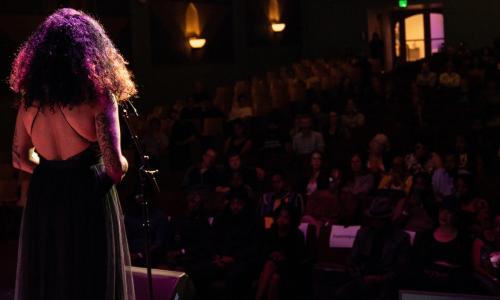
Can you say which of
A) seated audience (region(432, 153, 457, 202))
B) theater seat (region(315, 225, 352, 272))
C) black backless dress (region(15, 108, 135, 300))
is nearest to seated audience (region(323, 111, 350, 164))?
seated audience (region(432, 153, 457, 202))

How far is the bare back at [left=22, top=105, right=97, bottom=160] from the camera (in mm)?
2908

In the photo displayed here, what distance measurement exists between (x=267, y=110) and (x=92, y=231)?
10.2 m

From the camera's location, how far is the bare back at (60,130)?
2908mm

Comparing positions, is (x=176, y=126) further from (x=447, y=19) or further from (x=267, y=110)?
(x=447, y=19)

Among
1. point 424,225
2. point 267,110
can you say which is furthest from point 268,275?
point 267,110

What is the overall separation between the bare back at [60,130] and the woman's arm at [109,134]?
4 centimetres

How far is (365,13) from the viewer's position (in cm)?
1986

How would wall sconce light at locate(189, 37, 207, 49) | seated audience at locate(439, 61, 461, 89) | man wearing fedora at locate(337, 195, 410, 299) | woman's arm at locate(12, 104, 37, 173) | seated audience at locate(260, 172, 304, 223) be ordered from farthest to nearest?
wall sconce light at locate(189, 37, 207, 49)
seated audience at locate(439, 61, 461, 89)
seated audience at locate(260, 172, 304, 223)
man wearing fedora at locate(337, 195, 410, 299)
woman's arm at locate(12, 104, 37, 173)

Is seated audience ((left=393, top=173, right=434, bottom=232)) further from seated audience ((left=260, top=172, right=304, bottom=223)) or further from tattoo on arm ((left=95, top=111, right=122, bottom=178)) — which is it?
tattoo on arm ((left=95, top=111, right=122, bottom=178))

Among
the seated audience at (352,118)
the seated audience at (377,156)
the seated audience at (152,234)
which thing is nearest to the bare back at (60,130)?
the seated audience at (152,234)

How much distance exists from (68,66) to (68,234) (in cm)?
56

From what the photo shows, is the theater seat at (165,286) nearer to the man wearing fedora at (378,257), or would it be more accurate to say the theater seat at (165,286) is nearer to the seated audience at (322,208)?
the man wearing fedora at (378,257)

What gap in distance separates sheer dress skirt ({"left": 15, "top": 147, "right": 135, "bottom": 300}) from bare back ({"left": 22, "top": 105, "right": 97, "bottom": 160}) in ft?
0.12

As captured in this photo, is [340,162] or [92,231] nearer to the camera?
[92,231]
